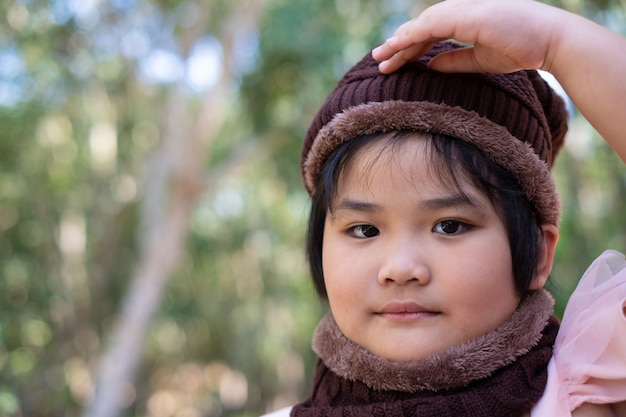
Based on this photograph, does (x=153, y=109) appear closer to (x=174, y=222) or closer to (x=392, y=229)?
(x=174, y=222)

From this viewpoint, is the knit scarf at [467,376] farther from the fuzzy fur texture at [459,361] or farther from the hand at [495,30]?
the hand at [495,30]

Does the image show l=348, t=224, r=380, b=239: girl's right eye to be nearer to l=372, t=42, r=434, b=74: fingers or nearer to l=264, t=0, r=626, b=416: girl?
l=264, t=0, r=626, b=416: girl

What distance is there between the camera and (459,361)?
1361 millimetres

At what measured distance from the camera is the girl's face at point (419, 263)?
1366mm

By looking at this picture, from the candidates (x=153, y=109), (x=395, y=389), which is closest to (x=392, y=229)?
(x=395, y=389)

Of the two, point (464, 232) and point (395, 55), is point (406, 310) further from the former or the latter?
point (395, 55)

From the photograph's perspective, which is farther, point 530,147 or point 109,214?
point 109,214

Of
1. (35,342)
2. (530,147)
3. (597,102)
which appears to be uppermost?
(597,102)

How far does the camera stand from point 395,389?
4.60 ft

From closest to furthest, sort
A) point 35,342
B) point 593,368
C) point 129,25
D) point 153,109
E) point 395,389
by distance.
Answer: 1. point 593,368
2. point 395,389
3. point 129,25
4. point 153,109
5. point 35,342

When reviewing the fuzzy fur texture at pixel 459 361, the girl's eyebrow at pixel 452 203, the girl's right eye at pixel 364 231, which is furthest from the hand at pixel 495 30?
the fuzzy fur texture at pixel 459 361

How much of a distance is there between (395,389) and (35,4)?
26.4 feet

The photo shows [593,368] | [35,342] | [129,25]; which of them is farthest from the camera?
[35,342]

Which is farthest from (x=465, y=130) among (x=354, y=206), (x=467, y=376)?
(x=467, y=376)
